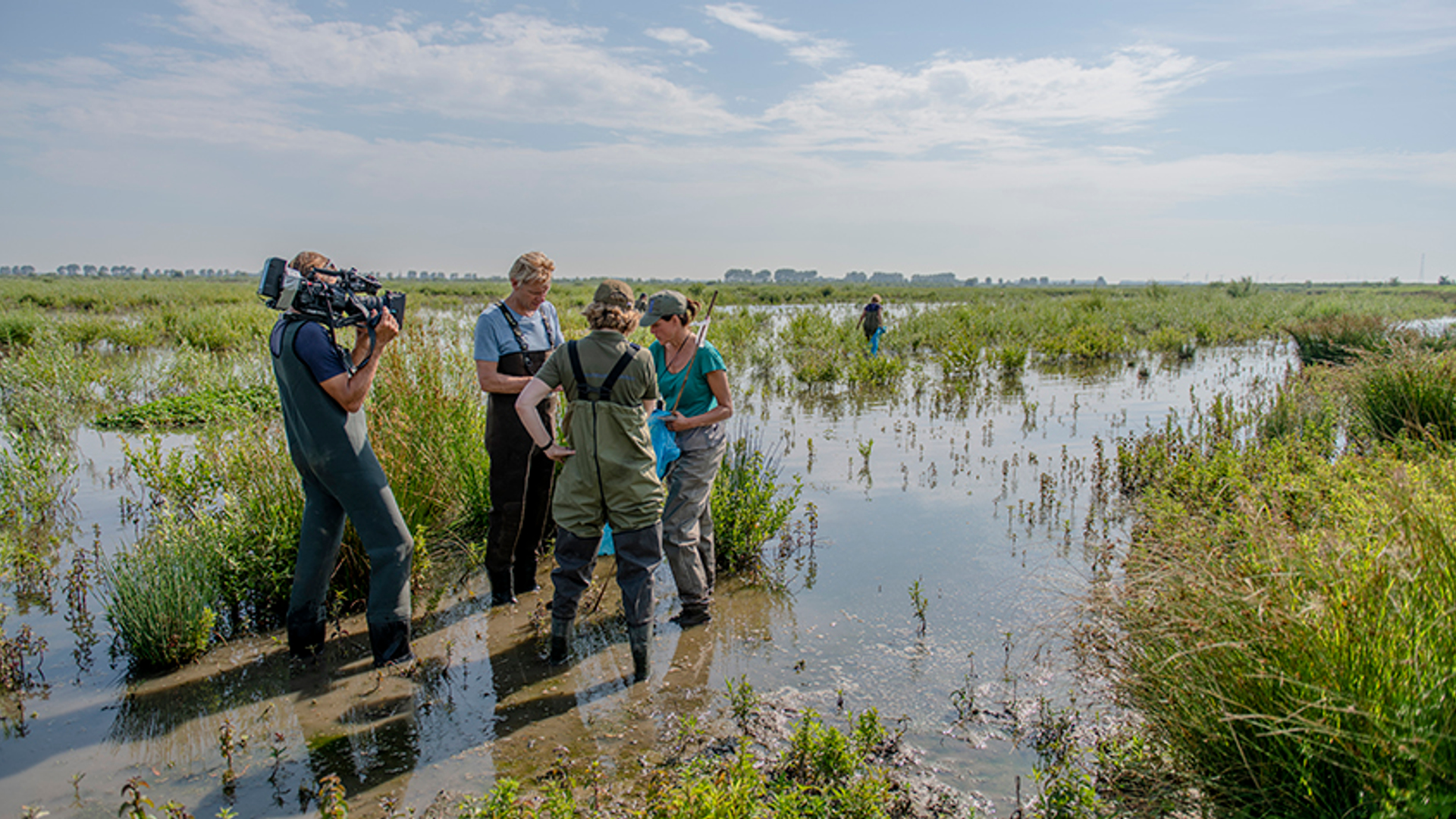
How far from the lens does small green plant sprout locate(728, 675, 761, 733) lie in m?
3.44

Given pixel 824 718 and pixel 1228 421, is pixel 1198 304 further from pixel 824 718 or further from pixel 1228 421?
pixel 824 718

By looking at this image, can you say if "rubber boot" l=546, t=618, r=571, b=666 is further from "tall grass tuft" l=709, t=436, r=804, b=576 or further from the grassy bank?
the grassy bank

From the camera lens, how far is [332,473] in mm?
3594

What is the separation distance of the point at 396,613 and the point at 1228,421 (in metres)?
8.67

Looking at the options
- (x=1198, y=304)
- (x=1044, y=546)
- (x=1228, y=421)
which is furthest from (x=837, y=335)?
(x=1198, y=304)

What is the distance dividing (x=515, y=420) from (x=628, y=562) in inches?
49.1

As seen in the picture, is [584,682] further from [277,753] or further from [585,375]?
[585,375]

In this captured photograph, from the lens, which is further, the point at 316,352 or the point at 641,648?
the point at 641,648

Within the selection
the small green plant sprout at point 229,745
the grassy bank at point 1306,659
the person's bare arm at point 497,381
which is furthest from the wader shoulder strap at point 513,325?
the grassy bank at point 1306,659

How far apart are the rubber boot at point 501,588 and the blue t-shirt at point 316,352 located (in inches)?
70.2

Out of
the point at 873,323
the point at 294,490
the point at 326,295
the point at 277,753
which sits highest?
the point at 326,295

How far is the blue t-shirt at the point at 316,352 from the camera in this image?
345 centimetres

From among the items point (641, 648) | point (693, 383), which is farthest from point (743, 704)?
point (693, 383)

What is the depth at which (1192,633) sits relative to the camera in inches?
101
